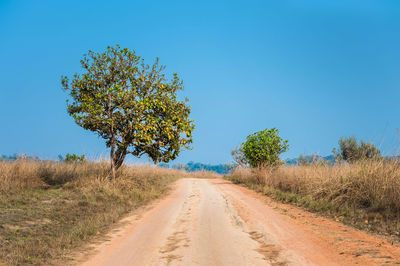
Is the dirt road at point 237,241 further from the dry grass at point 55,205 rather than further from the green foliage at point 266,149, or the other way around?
the green foliage at point 266,149

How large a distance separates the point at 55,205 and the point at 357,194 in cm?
1150

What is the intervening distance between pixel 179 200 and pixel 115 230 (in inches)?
217

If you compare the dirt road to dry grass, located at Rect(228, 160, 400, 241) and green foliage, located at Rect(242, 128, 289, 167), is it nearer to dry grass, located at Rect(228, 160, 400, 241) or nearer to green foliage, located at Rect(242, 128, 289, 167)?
dry grass, located at Rect(228, 160, 400, 241)

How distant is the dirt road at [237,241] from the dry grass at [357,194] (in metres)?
0.89

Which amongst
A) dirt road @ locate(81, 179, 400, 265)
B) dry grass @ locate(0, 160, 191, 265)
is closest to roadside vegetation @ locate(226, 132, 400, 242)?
dirt road @ locate(81, 179, 400, 265)

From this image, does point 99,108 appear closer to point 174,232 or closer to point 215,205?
point 215,205

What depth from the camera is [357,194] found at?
10.6 metres

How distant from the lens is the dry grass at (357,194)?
347 inches

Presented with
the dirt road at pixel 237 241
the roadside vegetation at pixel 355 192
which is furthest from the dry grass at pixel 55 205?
the roadside vegetation at pixel 355 192

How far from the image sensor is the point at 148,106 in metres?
14.6

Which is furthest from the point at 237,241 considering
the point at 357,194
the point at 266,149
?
the point at 266,149

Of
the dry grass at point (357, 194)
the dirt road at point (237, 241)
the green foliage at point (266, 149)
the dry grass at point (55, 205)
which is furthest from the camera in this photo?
the green foliage at point (266, 149)

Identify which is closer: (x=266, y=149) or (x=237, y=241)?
(x=237, y=241)

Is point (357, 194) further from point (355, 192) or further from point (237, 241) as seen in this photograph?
point (237, 241)
